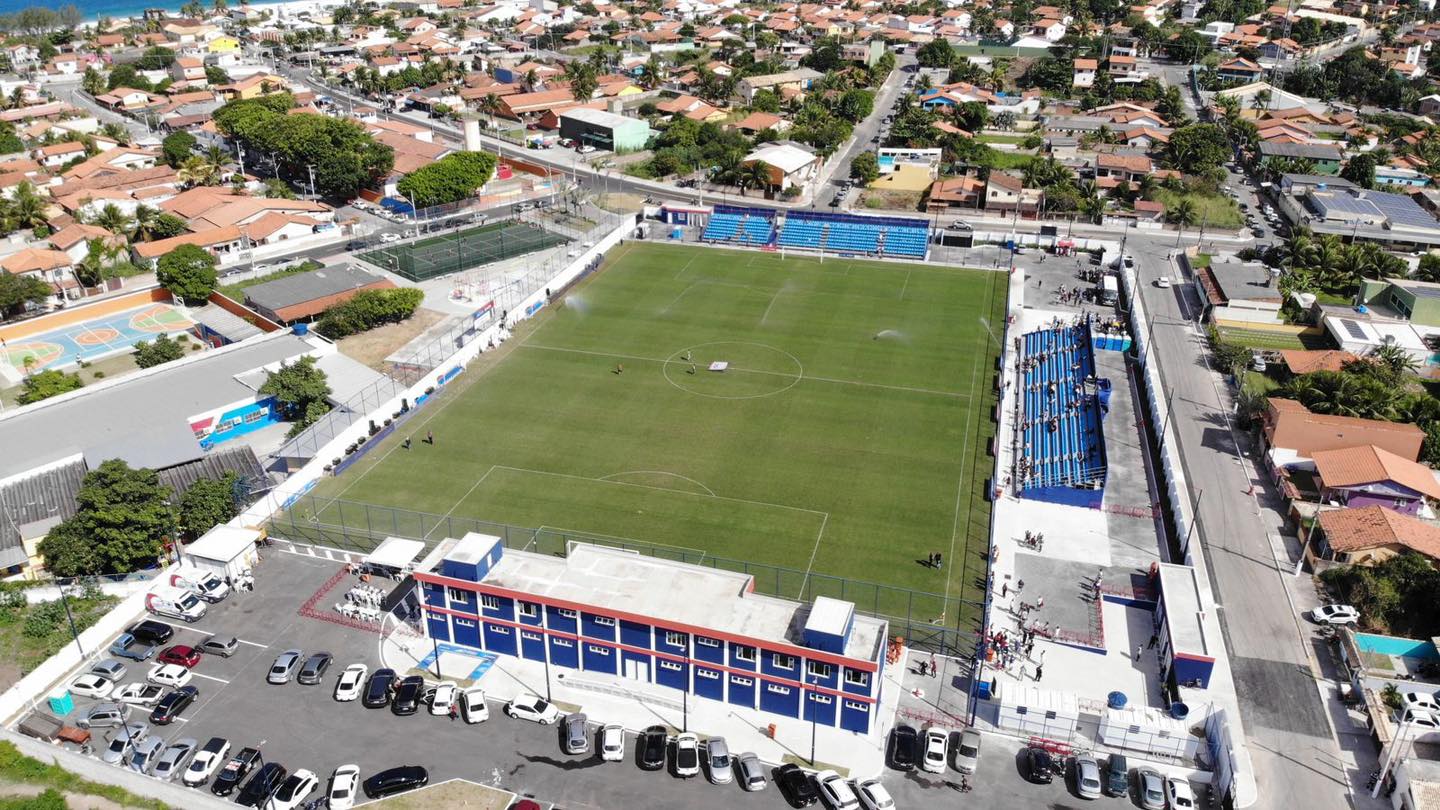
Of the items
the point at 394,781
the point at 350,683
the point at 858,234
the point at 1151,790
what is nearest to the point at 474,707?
the point at 394,781

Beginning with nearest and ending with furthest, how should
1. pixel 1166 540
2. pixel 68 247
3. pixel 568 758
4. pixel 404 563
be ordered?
pixel 568 758 < pixel 404 563 < pixel 1166 540 < pixel 68 247

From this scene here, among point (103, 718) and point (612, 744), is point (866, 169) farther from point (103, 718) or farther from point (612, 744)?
point (103, 718)

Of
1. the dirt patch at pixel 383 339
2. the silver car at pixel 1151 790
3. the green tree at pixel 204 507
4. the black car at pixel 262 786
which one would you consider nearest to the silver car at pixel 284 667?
the black car at pixel 262 786

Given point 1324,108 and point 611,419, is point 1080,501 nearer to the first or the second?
point 611,419

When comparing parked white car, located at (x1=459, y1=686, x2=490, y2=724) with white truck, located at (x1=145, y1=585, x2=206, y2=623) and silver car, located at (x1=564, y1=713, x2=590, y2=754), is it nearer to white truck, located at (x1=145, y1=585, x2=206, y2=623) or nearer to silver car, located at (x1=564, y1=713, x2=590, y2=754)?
silver car, located at (x1=564, y1=713, x2=590, y2=754)

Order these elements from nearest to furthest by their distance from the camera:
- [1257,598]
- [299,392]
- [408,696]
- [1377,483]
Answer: [408,696], [1257,598], [1377,483], [299,392]

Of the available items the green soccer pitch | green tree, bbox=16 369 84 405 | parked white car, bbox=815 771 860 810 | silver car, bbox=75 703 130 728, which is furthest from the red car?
green tree, bbox=16 369 84 405

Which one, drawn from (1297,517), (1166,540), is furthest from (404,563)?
(1297,517)
